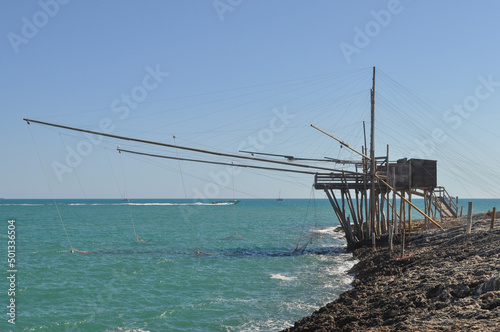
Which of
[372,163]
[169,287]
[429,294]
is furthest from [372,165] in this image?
[429,294]

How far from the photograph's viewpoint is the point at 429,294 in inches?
519

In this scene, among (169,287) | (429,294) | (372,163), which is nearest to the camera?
(429,294)

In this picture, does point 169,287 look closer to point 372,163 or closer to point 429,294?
point 429,294

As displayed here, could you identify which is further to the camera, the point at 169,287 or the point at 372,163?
the point at 372,163

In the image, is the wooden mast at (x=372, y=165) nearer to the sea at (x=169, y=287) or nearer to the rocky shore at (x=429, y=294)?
the sea at (x=169, y=287)

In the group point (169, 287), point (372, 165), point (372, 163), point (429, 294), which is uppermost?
point (372, 163)

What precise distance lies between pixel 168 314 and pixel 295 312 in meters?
4.94

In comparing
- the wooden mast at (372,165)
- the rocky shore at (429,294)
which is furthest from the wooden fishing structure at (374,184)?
the rocky shore at (429,294)

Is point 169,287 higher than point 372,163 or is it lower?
lower

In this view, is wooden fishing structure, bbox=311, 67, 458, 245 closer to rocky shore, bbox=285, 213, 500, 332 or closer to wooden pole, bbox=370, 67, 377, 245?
wooden pole, bbox=370, 67, 377, 245

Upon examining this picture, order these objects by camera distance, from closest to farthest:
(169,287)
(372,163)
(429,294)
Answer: (429,294)
(169,287)
(372,163)

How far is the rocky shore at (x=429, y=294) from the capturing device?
1030 cm

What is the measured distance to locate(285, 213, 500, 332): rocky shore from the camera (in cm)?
1030

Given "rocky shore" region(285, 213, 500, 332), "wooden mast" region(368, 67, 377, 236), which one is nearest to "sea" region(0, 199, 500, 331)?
"rocky shore" region(285, 213, 500, 332)
